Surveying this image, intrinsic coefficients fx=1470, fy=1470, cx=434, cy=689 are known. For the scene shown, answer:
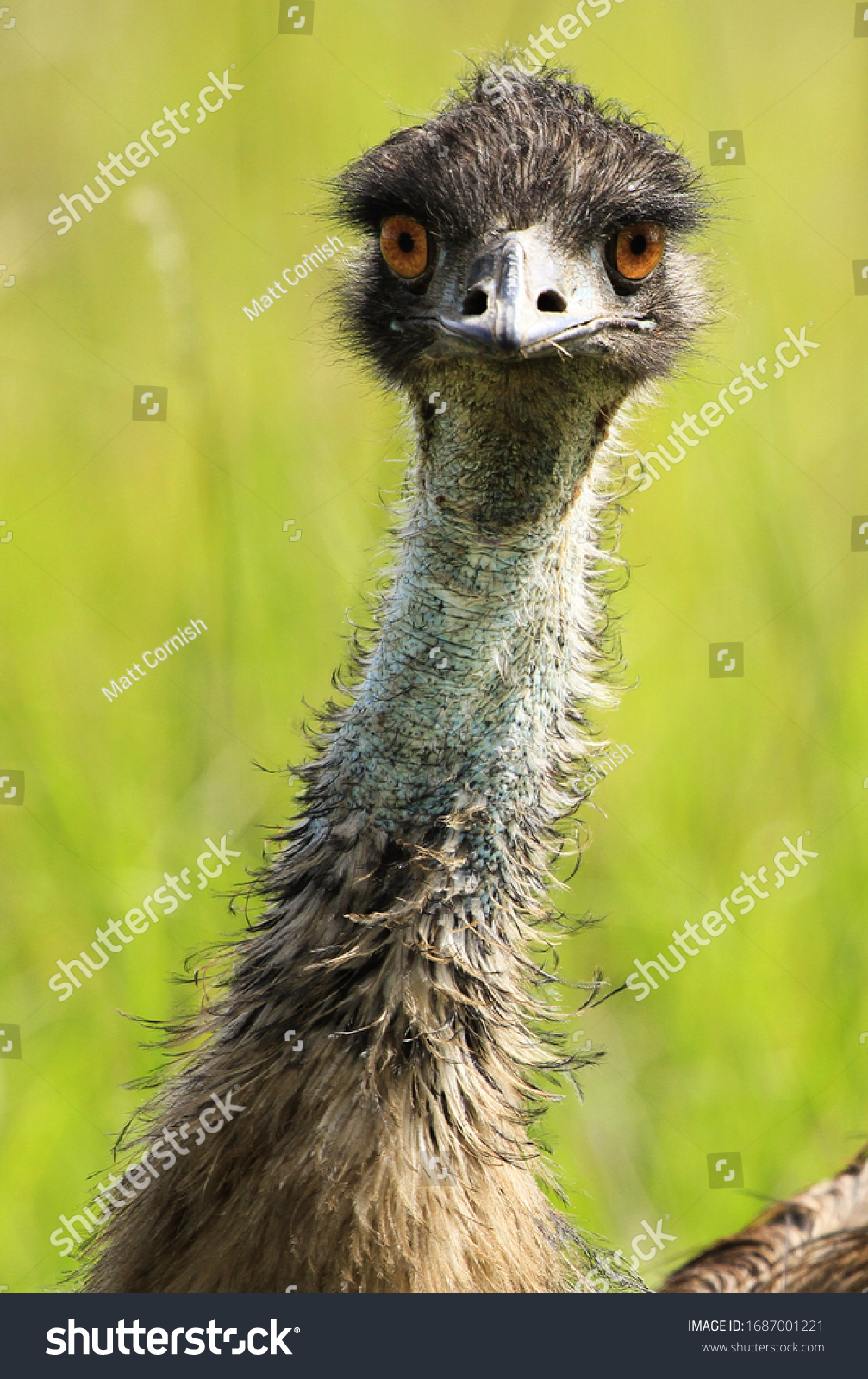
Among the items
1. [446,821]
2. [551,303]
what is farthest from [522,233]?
[446,821]

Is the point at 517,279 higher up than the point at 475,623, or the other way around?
the point at 517,279

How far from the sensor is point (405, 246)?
2.39 m

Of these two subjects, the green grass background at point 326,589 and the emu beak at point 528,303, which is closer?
the emu beak at point 528,303

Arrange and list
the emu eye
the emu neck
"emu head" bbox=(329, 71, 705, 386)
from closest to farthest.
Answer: "emu head" bbox=(329, 71, 705, 386) → the emu neck → the emu eye

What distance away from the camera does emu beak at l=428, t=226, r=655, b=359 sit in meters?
2.06

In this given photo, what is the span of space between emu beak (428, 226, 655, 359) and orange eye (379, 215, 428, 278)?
108 millimetres

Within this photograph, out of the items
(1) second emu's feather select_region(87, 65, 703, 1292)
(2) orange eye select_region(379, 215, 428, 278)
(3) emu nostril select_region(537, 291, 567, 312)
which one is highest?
(2) orange eye select_region(379, 215, 428, 278)

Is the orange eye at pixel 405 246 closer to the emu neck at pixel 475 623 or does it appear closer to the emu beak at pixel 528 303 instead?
the emu beak at pixel 528 303

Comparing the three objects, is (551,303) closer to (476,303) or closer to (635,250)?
(476,303)

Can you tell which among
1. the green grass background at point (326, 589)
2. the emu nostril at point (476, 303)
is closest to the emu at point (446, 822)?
the emu nostril at point (476, 303)

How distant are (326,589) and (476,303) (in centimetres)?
227

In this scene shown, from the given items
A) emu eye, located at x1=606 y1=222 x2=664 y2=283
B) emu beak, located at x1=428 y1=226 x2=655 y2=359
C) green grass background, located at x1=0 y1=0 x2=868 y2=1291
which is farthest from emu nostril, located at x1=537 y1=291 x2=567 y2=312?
green grass background, located at x1=0 y1=0 x2=868 y2=1291

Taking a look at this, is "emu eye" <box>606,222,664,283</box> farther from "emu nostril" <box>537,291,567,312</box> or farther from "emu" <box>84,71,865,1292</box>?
"emu nostril" <box>537,291,567,312</box>

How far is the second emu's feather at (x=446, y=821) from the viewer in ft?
7.36
